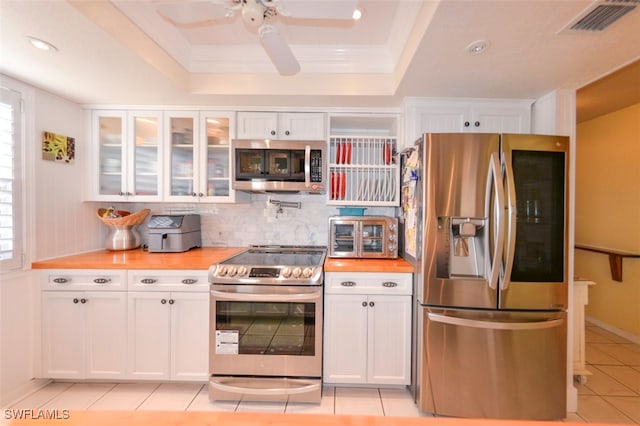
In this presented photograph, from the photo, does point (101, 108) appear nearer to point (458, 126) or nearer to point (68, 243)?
point (68, 243)

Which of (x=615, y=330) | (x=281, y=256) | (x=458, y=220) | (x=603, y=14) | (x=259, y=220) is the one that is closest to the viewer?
(x=603, y=14)

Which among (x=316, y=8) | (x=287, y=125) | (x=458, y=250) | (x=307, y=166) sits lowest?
(x=458, y=250)

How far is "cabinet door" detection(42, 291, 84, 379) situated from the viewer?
213 cm

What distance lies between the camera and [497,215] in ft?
5.78

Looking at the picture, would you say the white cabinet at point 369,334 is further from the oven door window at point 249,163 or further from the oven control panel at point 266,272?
the oven door window at point 249,163

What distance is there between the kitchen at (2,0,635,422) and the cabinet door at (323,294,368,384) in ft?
2.98

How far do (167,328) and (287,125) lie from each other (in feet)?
6.08

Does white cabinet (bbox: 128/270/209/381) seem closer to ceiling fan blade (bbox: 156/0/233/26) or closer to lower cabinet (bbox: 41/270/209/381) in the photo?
lower cabinet (bbox: 41/270/209/381)

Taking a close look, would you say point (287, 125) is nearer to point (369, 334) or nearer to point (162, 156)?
point (162, 156)

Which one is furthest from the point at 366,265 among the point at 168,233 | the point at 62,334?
the point at 62,334

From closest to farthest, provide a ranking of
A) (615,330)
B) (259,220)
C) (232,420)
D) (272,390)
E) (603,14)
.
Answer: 1. (232,420)
2. (603,14)
3. (272,390)
4. (259,220)
5. (615,330)

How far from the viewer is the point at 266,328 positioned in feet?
6.84

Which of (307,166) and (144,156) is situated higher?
(144,156)

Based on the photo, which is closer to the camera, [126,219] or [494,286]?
[494,286]
